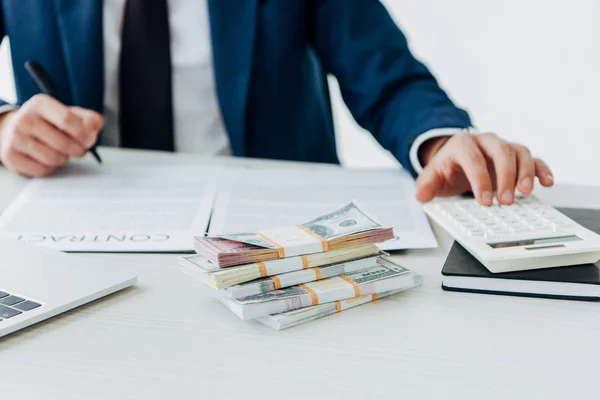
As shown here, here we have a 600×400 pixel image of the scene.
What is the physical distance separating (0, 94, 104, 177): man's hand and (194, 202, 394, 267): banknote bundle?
42 cm

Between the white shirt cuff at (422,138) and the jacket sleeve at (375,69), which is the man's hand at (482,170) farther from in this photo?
the jacket sleeve at (375,69)

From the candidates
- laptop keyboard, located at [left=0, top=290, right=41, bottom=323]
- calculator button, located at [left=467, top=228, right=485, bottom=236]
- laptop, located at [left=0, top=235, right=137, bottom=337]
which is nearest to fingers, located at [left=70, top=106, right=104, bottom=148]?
laptop, located at [left=0, top=235, right=137, bottom=337]

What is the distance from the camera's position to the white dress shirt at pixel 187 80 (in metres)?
1.21

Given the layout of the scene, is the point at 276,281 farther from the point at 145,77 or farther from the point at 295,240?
the point at 145,77

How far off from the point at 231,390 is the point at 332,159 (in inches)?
40.3

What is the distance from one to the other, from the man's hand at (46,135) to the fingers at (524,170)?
525 mm

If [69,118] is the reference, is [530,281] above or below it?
below

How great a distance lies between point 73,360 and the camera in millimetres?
491

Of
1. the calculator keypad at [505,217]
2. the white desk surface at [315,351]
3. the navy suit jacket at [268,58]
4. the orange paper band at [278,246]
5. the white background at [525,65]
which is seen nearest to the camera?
the white desk surface at [315,351]

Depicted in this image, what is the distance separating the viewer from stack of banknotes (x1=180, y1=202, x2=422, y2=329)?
54 centimetres

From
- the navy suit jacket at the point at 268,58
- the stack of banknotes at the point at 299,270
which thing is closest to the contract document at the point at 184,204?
the stack of banknotes at the point at 299,270

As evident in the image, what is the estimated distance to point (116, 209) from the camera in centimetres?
80

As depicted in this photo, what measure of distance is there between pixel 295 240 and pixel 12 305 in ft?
0.74

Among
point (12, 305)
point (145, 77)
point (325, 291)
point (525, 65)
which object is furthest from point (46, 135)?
point (525, 65)
